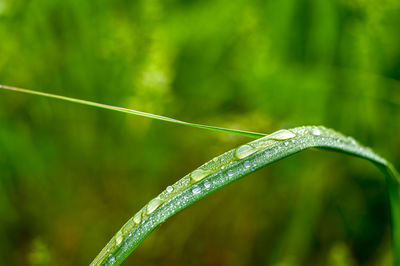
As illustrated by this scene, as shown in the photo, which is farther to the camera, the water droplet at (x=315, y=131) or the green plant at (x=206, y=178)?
the water droplet at (x=315, y=131)

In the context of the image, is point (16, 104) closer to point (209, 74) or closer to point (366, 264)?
point (209, 74)

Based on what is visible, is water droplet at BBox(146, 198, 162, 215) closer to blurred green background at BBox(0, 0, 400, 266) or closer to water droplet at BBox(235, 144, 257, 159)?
water droplet at BBox(235, 144, 257, 159)

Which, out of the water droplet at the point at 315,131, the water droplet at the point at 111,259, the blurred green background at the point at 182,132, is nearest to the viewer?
the water droplet at the point at 111,259

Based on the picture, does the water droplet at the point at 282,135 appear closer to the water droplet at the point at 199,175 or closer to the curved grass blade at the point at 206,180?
the curved grass blade at the point at 206,180

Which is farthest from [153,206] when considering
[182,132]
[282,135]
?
[182,132]

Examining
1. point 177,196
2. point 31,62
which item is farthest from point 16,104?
point 177,196

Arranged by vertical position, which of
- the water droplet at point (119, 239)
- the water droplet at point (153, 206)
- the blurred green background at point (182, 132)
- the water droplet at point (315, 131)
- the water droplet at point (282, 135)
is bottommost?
the water droplet at point (119, 239)

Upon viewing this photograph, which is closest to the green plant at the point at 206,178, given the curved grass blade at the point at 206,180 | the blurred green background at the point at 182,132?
the curved grass blade at the point at 206,180

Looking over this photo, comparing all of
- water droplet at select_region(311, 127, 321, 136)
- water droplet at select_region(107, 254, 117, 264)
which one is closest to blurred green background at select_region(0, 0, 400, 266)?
water droplet at select_region(311, 127, 321, 136)
